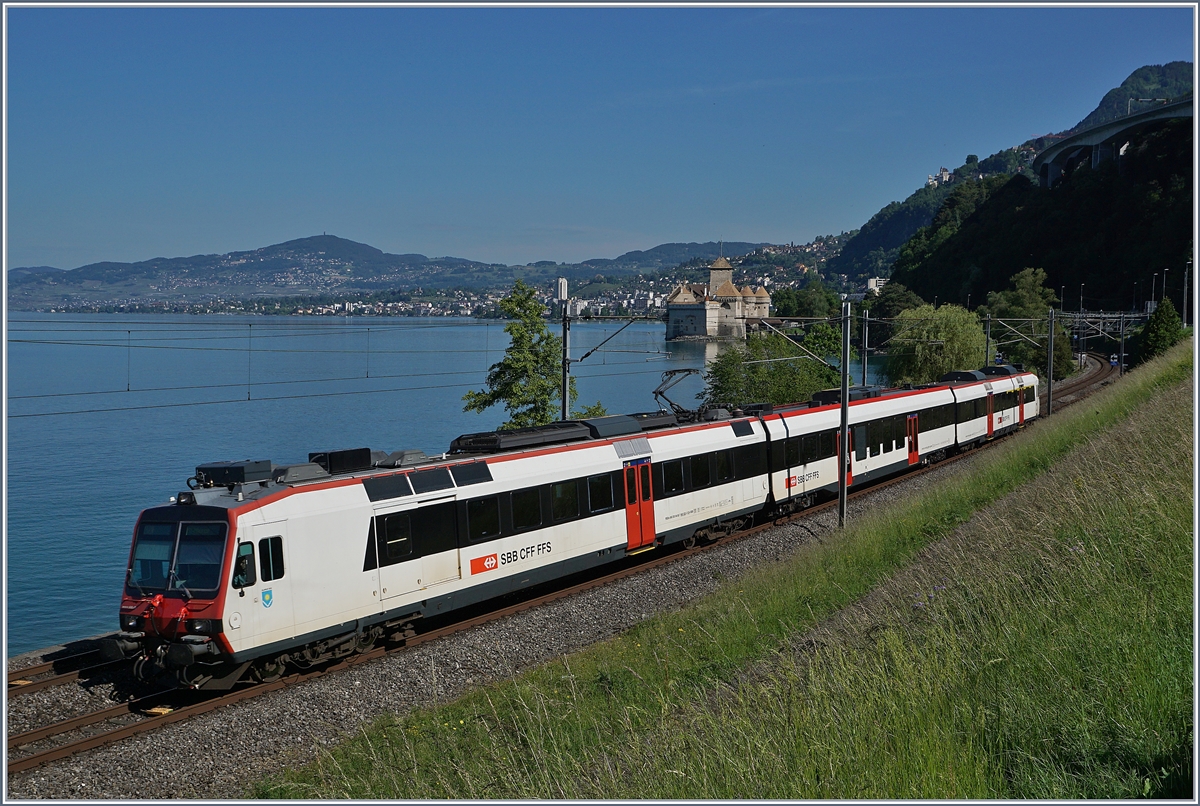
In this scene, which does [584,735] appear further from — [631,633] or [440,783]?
[631,633]

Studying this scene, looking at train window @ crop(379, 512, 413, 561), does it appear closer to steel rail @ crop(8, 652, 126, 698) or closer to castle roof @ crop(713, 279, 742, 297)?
steel rail @ crop(8, 652, 126, 698)

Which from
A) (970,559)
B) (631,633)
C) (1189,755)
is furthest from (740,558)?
(1189,755)

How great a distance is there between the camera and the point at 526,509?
15.7 meters

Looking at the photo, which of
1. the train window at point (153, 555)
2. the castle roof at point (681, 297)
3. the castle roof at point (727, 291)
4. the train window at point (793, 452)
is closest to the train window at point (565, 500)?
the train window at point (153, 555)

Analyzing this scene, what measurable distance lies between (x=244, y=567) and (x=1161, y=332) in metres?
49.9

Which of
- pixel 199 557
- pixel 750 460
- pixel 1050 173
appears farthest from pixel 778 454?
pixel 1050 173

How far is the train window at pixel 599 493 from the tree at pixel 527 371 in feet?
55.3

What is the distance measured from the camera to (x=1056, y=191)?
13150 cm

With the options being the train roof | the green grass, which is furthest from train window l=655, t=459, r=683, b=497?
the green grass

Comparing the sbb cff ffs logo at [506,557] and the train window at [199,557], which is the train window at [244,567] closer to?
the train window at [199,557]

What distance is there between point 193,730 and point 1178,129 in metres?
133

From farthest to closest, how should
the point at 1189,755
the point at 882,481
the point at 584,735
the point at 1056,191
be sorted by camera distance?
the point at 1056,191 < the point at 882,481 < the point at 584,735 < the point at 1189,755

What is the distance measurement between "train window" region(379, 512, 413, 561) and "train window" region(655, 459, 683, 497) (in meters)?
6.25

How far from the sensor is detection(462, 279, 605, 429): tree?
34875 millimetres
